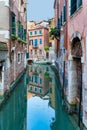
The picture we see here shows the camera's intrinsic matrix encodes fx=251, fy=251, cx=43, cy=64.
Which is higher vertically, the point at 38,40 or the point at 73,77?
the point at 38,40

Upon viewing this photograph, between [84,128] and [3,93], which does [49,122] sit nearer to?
[84,128]

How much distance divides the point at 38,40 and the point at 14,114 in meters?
35.0

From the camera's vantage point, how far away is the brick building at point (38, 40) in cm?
4325

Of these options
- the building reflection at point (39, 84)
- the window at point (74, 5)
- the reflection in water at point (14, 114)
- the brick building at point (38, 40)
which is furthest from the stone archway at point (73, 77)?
the brick building at point (38, 40)

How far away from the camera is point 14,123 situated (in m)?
8.53

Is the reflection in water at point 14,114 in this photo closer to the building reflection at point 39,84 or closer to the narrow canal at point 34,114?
the narrow canal at point 34,114

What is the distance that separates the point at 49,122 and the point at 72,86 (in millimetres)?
1651

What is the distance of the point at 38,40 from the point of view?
44094mm

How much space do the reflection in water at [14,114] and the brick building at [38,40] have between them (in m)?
31.3

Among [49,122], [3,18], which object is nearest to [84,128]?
[49,122]

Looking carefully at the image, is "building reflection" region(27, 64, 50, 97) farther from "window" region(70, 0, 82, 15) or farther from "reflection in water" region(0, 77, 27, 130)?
"window" region(70, 0, 82, 15)

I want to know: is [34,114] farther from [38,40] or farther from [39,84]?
[38,40]

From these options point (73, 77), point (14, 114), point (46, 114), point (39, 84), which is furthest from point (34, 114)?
point (39, 84)

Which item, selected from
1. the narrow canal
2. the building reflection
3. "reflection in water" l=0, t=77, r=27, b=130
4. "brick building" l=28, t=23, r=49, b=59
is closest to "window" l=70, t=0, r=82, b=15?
the narrow canal
